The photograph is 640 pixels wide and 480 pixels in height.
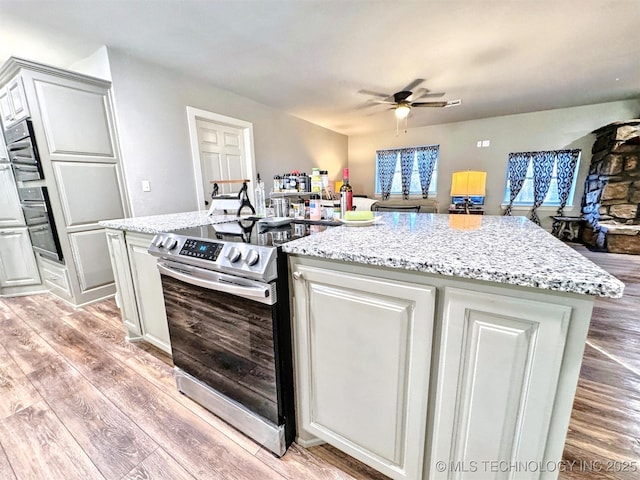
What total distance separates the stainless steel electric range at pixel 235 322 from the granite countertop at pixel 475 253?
165mm

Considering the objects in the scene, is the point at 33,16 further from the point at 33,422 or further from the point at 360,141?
the point at 360,141

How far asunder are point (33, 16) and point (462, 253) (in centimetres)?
322

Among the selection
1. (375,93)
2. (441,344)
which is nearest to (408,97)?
(375,93)

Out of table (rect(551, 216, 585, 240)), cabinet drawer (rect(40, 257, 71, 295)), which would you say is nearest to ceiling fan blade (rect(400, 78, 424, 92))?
table (rect(551, 216, 585, 240))

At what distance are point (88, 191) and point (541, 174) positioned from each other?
681 cm

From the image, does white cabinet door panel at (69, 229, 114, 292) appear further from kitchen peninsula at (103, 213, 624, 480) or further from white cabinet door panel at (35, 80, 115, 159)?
kitchen peninsula at (103, 213, 624, 480)

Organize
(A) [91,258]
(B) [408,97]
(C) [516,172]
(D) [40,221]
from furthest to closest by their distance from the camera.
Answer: (C) [516,172] → (B) [408,97] → (A) [91,258] → (D) [40,221]

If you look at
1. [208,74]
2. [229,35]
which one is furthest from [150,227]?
[208,74]

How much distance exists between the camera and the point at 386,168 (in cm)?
605

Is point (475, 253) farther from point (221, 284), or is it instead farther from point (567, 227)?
point (567, 227)

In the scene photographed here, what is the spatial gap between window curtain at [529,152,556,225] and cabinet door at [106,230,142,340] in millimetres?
6328

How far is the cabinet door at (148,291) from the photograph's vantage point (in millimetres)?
1506

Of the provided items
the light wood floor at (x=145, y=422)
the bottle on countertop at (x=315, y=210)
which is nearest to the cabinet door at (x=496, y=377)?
the light wood floor at (x=145, y=422)

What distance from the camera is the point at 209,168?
127 inches
